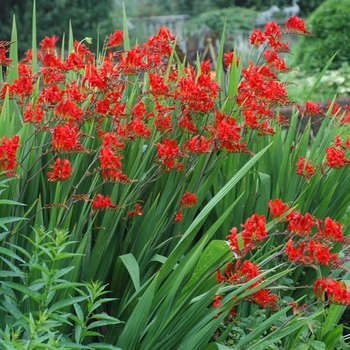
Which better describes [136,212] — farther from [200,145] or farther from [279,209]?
[279,209]

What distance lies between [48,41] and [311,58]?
335 inches

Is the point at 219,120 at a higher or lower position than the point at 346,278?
higher

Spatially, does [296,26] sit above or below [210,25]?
above

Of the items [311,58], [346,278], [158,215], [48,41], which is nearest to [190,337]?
[158,215]

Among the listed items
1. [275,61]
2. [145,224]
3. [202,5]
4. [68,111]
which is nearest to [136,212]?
[145,224]

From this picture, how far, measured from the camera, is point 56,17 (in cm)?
1747

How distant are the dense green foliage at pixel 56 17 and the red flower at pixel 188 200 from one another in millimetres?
14694

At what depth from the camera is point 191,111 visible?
105 inches

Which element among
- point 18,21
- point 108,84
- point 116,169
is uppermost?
point 108,84

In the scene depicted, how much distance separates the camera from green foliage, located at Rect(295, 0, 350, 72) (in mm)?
10859

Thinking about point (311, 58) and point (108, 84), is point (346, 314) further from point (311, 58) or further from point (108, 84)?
point (311, 58)

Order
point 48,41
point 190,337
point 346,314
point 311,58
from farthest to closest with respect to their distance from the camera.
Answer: point 311,58 < point 346,314 < point 48,41 < point 190,337

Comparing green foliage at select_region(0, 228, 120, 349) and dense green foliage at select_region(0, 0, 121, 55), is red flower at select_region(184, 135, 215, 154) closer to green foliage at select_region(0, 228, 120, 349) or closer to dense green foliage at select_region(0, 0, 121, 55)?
green foliage at select_region(0, 228, 120, 349)

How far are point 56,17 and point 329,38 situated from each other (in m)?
8.60
